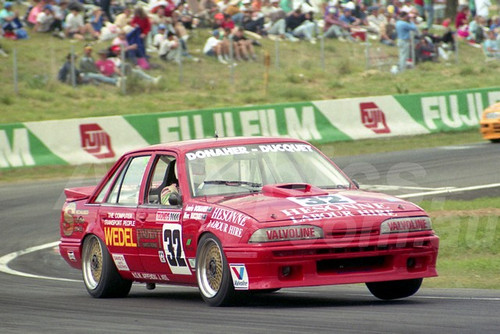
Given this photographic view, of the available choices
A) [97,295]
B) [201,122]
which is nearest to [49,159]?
[201,122]

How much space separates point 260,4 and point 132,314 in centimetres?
2342

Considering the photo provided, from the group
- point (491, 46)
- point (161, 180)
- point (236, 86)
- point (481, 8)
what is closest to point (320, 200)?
point (161, 180)

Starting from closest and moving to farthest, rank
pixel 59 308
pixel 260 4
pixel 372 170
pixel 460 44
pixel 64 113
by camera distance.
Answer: pixel 59 308, pixel 372 170, pixel 64 113, pixel 260 4, pixel 460 44

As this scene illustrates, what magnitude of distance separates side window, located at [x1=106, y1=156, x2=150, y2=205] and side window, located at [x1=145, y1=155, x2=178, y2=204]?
Result: 0.12m

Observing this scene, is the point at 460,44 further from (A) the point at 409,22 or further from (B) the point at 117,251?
(B) the point at 117,251

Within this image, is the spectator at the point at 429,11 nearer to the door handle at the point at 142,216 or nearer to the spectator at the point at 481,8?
the spectator at the point at 481,8

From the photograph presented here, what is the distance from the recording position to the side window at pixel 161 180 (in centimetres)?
855

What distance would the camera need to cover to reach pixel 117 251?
28.9ft

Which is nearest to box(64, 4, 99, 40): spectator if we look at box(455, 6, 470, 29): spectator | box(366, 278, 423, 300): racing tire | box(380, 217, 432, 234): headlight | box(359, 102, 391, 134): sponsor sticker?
box(359, 102, 391, 134): sponsor sticker

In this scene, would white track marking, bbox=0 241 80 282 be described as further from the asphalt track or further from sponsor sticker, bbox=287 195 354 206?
sponsor sticker, bbox=287 195 354 206

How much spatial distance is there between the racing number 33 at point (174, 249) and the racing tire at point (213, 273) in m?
0.24

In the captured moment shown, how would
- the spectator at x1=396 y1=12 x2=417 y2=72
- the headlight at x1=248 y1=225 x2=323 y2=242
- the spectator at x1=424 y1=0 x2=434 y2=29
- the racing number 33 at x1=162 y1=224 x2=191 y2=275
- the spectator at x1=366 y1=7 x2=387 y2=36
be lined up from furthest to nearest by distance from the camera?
1. the spectator at x1=424 y1=0 x2=434 y2=29
2. the spectator at x1=366 y1=7 x2=387 y2=36
3. the spectator at x1=396 y1=12 x2=417 y2=72
4. the racing number 33 at x1=162 y1=224 x2=191 y2=275
5. the headlight at x1=248 y1=225 x2=323 y2=242

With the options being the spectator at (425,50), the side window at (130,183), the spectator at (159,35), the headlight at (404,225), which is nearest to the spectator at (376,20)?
the spectator at (425,50)

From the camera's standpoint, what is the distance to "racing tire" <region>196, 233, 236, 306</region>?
7.23 metres
